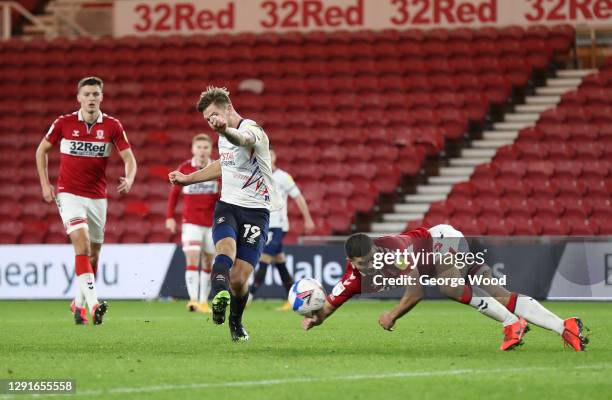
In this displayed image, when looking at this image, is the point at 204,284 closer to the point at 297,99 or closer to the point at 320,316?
the point at 297,99

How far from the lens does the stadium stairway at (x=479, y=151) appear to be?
63.4 ft

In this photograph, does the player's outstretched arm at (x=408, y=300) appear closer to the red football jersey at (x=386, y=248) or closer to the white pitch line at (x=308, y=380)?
the red football jersey at (x=386, y=248)

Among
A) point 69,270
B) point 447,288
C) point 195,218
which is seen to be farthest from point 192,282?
point 447,288

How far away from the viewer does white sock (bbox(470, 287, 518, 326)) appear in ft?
27.5

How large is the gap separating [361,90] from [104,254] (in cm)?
633

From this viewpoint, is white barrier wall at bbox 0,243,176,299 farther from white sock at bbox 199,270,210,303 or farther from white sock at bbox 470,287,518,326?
white sock at bbox 470,287,518,326

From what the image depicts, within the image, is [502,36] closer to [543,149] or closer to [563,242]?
[543,149]

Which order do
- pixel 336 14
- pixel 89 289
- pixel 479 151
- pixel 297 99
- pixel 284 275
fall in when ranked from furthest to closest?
pixel 336 14 < pixel 297 99 < pixel 479 151 < pixel 284 275 < pixel 89 289

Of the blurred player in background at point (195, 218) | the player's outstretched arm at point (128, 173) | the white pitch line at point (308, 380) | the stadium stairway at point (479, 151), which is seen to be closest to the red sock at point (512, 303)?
the white pitch line at point (308, 380)

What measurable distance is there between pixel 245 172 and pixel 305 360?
1.96 metres

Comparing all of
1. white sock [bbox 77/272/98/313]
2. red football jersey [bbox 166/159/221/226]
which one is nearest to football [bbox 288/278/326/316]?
white sock [bbox 77/272/98/313]

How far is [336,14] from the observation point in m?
23.2

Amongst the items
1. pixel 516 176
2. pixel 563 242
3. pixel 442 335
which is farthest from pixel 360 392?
pixel 516 176

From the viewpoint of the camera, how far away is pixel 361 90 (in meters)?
21.6
